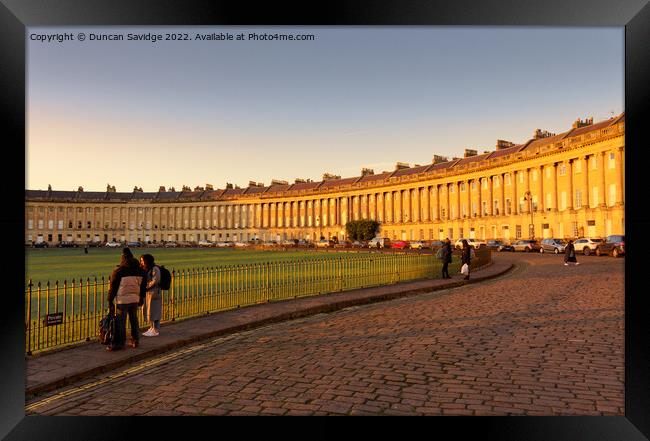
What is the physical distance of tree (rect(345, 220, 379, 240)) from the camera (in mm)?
88938

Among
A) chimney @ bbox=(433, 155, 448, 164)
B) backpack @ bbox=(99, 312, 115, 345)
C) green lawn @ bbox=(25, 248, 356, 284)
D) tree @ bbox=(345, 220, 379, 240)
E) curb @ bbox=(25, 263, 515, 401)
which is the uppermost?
chimney @ bbox=(433, 155, 448, 164)

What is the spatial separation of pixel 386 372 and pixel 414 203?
280ft

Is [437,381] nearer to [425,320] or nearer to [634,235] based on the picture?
[634,235]

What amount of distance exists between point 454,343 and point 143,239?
12930 cm

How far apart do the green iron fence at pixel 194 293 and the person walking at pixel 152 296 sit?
23.6 inches

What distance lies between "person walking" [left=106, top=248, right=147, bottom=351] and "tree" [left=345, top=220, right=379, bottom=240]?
8151 centimetres

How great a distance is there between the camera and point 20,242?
18.9 feet

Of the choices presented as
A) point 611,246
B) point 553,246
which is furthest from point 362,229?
point 611,246

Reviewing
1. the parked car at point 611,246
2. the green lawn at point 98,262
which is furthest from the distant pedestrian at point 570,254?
the green lawn at point 98,262

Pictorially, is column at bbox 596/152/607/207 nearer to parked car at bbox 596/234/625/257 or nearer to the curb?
parked car at bbox 596/234/625/257

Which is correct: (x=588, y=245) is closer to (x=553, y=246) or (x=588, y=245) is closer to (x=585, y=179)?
(x=553, y=246)

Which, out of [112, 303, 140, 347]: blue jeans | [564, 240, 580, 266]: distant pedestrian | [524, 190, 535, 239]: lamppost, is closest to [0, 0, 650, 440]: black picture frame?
[112, 303, 140, 347]: blue jeans
